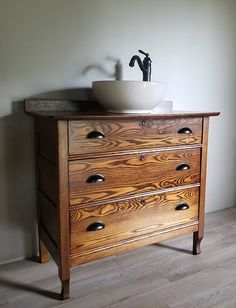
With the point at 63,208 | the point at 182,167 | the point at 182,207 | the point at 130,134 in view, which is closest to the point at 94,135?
the point at 130,134

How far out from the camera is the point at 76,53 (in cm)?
174

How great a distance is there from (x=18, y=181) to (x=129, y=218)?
69cm

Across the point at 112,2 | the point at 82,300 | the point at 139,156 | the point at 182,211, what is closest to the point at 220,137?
the point at 182,211

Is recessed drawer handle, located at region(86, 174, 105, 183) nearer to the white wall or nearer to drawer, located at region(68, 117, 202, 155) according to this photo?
drawer, located at region(68, 117, 202, 155)

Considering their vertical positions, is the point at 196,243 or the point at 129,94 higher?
the point at 129,94

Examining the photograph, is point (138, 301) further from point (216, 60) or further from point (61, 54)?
point (216, 60)

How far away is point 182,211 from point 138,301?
1.85ft

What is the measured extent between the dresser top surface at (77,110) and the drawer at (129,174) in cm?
20

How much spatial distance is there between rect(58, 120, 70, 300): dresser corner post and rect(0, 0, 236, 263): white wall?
1.56ft

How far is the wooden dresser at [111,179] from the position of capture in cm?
135

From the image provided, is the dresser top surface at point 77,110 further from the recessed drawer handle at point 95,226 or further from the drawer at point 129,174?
the recessed drawer handle at point 95,226

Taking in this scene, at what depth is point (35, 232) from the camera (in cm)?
180

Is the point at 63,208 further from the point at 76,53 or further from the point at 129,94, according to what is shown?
the point at 76,53

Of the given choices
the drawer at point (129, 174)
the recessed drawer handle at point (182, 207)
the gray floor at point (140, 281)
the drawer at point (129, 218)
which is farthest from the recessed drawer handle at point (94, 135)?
the gray floor at point (140, 281)
